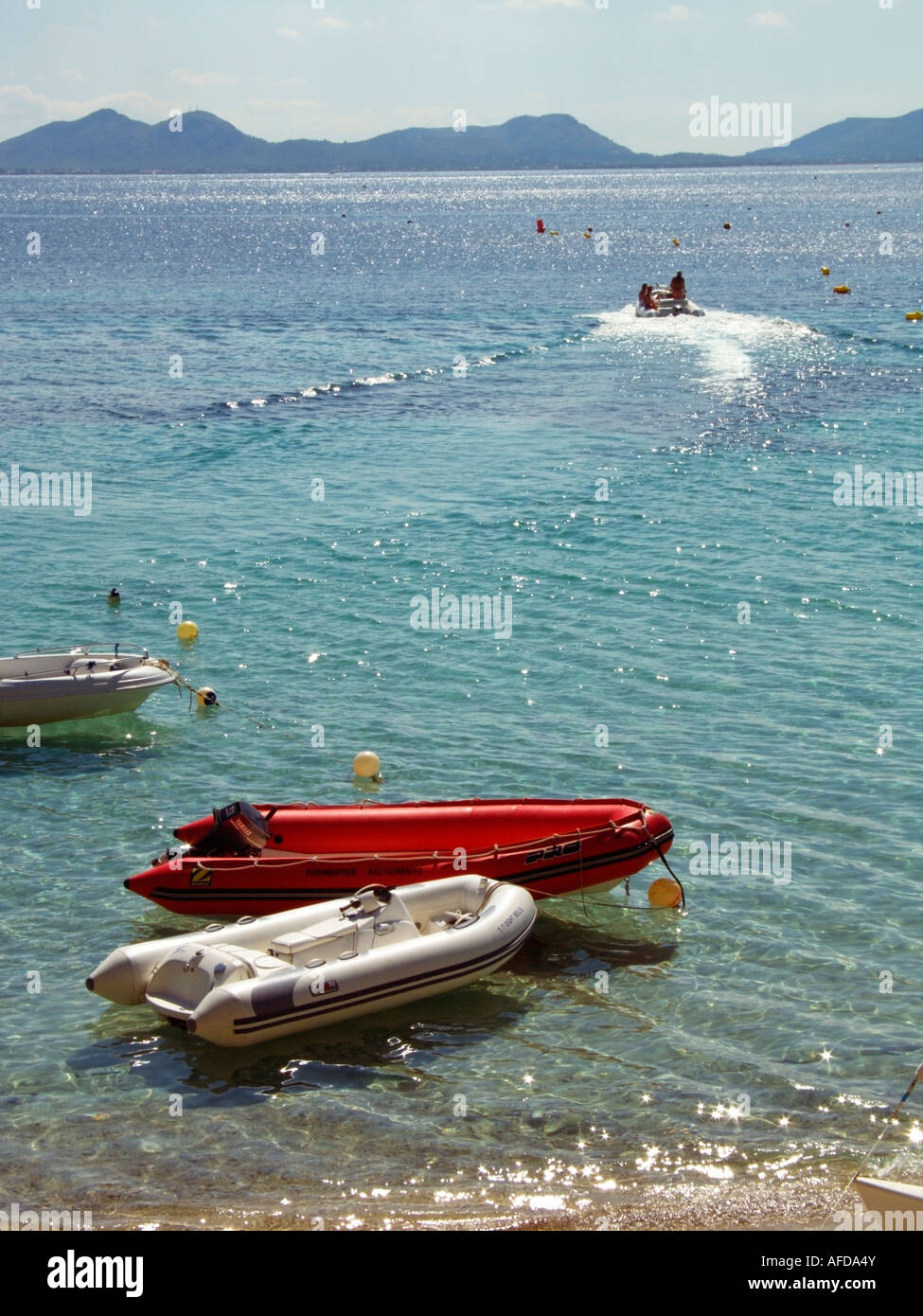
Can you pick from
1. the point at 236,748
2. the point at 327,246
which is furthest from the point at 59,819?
the point at 327,246

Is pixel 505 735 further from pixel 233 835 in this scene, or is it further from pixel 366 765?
pixel 233 835

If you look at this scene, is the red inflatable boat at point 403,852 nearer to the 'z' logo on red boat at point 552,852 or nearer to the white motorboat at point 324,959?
the 'z' logo on red boat at point 552,852

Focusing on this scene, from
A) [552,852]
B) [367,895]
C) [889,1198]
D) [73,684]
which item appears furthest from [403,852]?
[889,1198]

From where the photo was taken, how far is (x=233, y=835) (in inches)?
504

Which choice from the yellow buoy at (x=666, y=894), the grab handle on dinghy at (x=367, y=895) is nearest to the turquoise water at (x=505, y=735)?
the yellow buoy at (x=666, y=894)

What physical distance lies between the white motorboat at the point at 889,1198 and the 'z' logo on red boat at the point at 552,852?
5.42m

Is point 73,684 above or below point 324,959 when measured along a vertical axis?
above

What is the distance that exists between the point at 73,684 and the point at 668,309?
40.3 metres

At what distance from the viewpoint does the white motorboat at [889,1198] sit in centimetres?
704

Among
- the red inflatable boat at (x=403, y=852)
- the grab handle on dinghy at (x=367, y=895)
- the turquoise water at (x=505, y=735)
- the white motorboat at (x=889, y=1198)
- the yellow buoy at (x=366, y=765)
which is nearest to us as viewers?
the white motorboat at (x=889, y=1198)

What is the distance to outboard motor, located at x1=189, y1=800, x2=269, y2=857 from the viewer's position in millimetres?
12828
